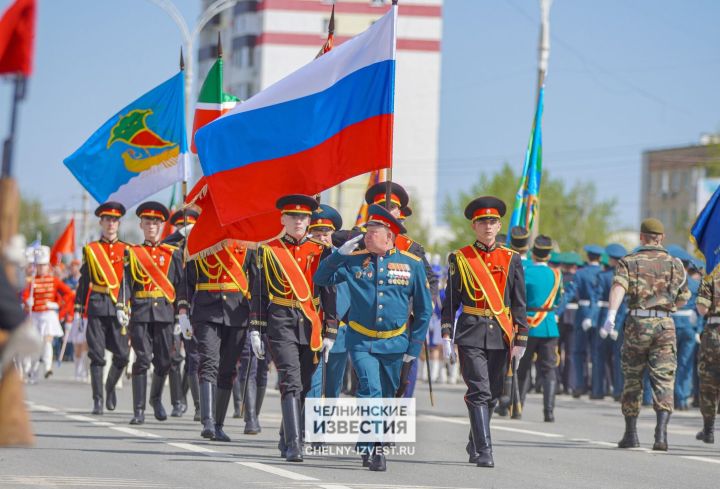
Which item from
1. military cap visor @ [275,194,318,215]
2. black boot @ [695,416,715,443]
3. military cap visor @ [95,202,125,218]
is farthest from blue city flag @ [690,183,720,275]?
military cap visor @ [95,202,125,218]

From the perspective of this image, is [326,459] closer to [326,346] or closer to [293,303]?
[326,346]

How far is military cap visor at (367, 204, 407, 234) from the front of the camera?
11.4m

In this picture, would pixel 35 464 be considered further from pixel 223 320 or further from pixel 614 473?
pixel 614 473

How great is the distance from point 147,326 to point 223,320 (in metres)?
2.20

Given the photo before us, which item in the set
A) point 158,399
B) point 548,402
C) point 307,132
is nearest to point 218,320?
point 307,132

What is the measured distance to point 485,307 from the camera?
1244cm

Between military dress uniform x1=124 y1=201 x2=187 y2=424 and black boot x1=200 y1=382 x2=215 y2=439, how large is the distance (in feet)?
6.38

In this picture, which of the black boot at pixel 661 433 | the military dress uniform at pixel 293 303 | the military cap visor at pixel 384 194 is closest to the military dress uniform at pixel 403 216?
the military cap visor at pixel 384 194

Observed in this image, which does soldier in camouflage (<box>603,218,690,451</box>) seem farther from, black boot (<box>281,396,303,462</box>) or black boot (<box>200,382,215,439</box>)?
black boot (<box>200,382,215,439</box>)

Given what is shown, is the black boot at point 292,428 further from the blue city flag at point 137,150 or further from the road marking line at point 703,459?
the blue city flag at point 137,150

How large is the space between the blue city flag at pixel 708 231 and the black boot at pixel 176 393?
18.5ft

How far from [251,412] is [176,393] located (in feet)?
8.13

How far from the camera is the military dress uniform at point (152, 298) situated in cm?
1572

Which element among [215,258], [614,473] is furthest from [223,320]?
[614,473]
